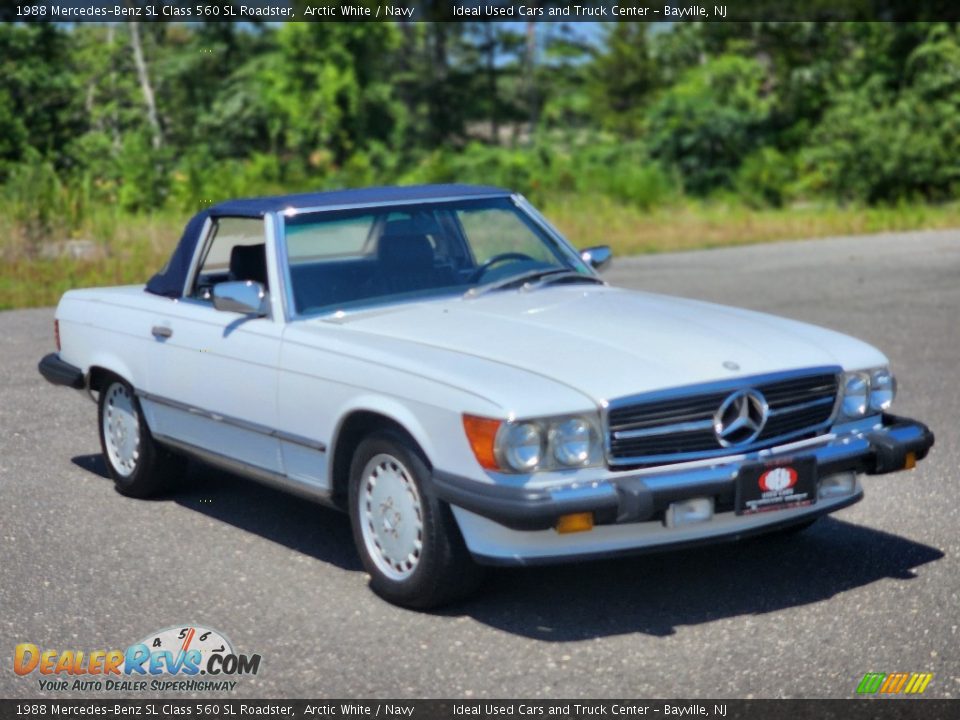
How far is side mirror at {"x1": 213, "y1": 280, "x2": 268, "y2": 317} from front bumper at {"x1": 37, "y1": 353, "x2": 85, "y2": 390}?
5.24 ft

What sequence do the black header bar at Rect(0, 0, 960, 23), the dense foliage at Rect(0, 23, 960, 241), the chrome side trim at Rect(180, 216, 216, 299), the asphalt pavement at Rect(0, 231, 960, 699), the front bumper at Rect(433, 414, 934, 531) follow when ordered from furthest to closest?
1. the black header bar at Rect(0, 0, 960, 23)
2. the dense foliage at Rect(0, 23, 960, 241)
3. the chrome side trim at Rect(180, 216, 216, 299)
4. the front bumper at Rect(433, 414, 934, 531)
5. the asphalt pavement at Rect(0, 231, 960, 699)

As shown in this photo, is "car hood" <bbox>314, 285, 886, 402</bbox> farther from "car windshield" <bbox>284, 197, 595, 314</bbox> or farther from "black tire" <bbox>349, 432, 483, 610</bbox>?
"black tire" <bbox>349, 432, 483, 610</bbox>

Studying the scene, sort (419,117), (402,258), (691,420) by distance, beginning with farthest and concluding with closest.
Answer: (419,117) → (402,258) → (691,420)

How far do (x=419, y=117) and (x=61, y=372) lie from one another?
48.7 m

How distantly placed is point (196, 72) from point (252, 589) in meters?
45.2

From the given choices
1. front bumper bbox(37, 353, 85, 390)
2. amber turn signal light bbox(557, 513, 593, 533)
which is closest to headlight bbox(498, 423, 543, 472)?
amber turn signal light bbox(557, 513, 593, 533)

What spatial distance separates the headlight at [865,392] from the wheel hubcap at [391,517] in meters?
1.68

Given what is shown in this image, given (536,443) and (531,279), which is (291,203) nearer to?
(531,279)

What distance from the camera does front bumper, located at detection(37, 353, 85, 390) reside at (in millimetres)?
7457

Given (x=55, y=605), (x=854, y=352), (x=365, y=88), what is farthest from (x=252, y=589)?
(x=365, y=88)

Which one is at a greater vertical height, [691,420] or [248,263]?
[248,263]

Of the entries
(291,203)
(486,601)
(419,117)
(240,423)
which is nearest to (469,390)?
(486,601)

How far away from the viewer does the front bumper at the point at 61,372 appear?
24.5 feet

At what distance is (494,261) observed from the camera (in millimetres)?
6645
